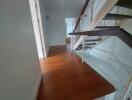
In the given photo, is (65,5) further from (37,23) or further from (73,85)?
(73,85)

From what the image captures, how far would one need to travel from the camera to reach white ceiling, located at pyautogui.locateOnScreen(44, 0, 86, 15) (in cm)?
482

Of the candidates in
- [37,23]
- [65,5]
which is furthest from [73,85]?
[65,5]

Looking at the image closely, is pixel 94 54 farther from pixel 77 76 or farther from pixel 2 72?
pixel 2 72

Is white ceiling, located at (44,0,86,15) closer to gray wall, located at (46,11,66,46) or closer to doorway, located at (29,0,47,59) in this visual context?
gray wall, located at (46,11,66,46)

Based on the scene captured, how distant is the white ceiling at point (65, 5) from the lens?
15.8ft

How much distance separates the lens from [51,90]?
1.64 metres

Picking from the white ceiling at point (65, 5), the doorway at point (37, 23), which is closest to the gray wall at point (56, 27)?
the white ceiling at point (65, 5)

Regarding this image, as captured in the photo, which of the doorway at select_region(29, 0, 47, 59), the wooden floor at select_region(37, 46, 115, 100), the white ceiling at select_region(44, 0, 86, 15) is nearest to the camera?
the wooden floor at select_region(37, 46, 115, 100)

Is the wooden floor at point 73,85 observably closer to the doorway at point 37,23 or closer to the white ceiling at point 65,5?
the doorway at point 37,23

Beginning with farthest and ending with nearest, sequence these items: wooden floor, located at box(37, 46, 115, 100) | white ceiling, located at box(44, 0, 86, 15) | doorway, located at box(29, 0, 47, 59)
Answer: white ceiling, located at box(44, 0, 86, 15) < doorway, located at box(29, 0, 47, 59) < wooden floor, located at box(37, 46, 115, 100)

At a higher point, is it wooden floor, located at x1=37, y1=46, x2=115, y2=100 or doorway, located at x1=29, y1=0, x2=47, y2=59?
doorway, located at x1=29, y1=0, x2=47, y2=59

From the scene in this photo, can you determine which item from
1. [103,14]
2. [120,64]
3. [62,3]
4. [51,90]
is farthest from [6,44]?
[62,3]

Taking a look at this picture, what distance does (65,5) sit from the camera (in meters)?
5.25

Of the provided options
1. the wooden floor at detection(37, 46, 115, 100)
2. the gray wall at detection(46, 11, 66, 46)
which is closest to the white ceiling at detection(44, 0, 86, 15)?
the gray wall at detection(46, 11, 66, 46)
